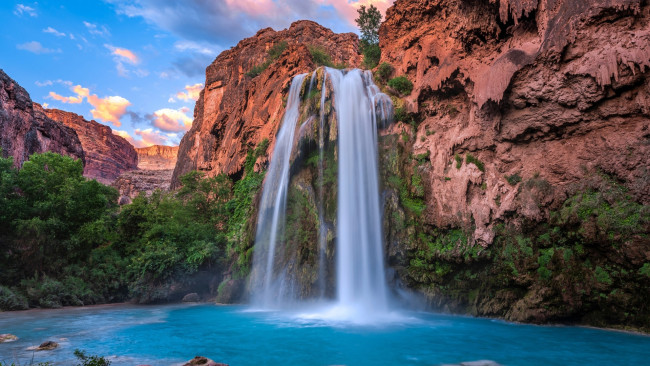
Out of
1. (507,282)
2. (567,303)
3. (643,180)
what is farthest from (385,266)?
(643,180)

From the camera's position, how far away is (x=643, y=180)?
1023cm

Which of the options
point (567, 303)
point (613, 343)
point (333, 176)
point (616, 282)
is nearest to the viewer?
point (613, 343)

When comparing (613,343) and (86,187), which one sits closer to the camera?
(613,343)

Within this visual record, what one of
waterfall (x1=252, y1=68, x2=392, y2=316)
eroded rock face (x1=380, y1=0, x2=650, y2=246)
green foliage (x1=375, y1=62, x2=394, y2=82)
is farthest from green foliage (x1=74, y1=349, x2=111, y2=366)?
green foliage (x1=375, y1=62, x2=394, y2=82)

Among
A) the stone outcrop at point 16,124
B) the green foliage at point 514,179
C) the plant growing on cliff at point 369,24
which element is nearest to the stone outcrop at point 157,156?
the stone outcrop at point 16,124

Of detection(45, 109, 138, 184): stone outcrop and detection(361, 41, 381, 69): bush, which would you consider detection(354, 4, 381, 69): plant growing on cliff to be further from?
detection(45, 109, 138, 184): stone outcrop

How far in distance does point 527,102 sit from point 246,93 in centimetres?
2261

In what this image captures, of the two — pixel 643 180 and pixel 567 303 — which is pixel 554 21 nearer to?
pixel 643 180

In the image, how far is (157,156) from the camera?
133 meters

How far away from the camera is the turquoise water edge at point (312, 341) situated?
7.41 m

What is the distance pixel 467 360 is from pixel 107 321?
12.4m

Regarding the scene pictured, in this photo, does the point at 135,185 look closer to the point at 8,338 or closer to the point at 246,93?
the point at 246,93

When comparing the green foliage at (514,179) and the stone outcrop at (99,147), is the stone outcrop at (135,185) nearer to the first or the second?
the stone outcrop at (99,147)

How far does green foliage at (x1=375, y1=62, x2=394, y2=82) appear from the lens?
808 inches
